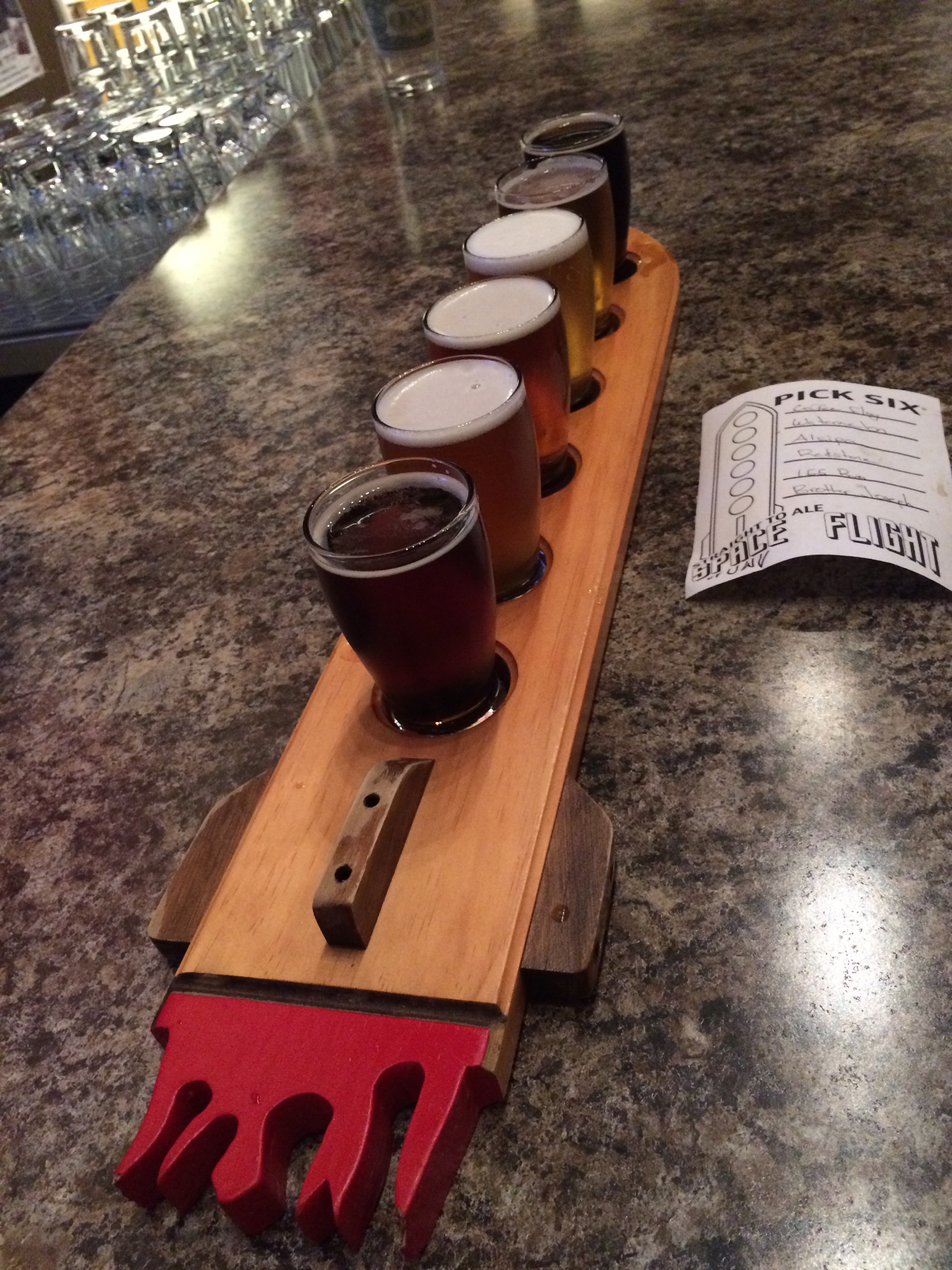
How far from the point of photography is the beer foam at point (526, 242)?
863 millimetres

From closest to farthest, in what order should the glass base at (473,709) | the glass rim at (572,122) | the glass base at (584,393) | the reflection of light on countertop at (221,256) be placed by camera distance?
the glass base at (473,709), the glass base at (584,393), the glass rim at (572,122), the reflection of light on countertop at (221,256)

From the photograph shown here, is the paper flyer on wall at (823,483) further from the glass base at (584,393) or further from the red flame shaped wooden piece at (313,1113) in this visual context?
the red flame shaped wooden piece at (313,1113)

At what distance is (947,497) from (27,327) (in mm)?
2081

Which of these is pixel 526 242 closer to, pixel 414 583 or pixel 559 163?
pixel 559 163

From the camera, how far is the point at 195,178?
7.25 ft

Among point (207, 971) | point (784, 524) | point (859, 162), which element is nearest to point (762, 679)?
point (784, 524)

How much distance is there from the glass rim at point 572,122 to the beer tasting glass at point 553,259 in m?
0.17

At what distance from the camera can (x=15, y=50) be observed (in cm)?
436

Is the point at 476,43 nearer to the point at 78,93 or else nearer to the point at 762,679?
the point at 78,93

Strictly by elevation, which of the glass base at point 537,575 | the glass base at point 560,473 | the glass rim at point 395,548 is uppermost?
the glass rim at point 395,548

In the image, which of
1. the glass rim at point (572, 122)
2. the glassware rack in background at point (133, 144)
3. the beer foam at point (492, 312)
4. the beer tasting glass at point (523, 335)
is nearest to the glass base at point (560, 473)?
the beer tasting glass at point (523, 335)

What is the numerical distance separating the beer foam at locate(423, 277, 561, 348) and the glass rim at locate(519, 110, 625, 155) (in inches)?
12.3

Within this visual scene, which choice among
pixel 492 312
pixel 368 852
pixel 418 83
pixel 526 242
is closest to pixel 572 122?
pixel 526 242

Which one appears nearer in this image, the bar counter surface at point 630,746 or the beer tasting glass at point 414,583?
the bar counter surface at point 630,746
